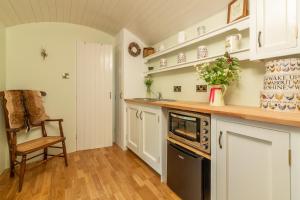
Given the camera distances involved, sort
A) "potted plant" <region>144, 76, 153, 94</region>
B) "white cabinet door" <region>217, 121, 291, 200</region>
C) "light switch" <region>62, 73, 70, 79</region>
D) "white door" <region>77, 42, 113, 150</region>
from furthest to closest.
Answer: "potted plant" <region>144, 76, 153, 94</region> → "white door" <region>77, 42, 113, 150</region> → "light switch" <region>62, 73, 70, 79</region> → "white cabinet door" <region>217, 121, 291, 200</region>

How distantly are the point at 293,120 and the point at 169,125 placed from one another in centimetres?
120

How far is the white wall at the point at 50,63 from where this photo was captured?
8.61ft

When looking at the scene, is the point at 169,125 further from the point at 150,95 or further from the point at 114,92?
the point at 114,92

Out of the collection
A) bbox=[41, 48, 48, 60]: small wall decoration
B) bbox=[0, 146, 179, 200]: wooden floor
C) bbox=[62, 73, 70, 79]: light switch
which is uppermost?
bbox=[41, 48, 48, 60]: small wall decoration

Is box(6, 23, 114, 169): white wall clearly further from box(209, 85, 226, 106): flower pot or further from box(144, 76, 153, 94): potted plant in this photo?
box(209, 85, 226, 106): flower pot

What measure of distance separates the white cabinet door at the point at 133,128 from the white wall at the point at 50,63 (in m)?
0.99

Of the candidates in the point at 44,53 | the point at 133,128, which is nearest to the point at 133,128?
the point at 133,128

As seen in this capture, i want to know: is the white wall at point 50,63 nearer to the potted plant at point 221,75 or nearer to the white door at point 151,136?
the white door at point 151,136

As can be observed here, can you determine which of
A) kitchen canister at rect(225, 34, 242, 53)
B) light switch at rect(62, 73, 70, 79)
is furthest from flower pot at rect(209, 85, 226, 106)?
light switch at rect(62, 73, 70, 79)

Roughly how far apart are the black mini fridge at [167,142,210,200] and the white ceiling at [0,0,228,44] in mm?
1558

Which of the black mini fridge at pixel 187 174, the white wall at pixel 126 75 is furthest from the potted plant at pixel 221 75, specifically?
the white wall at pixel 126 75

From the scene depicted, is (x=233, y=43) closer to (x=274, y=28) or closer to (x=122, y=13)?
(x=274, y=28)

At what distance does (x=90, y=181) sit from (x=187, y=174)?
119cm

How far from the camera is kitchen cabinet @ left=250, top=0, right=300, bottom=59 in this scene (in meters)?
1.07
